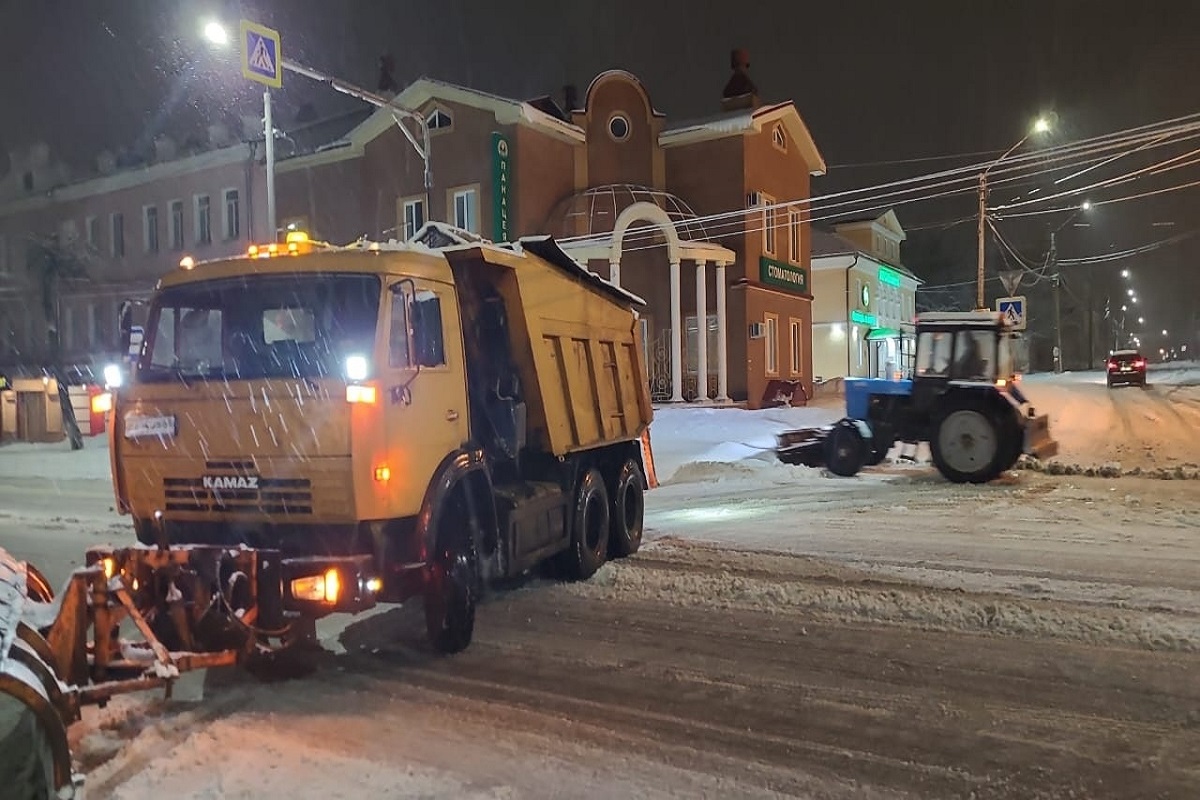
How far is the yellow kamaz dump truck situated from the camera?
19.7 ft

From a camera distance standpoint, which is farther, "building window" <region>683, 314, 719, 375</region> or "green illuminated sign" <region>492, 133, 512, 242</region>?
"building window" <region>683, 314, 719, 375</region>

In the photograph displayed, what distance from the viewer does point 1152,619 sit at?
25.2 ft

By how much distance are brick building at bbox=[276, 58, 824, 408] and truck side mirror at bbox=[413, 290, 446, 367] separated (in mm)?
19831

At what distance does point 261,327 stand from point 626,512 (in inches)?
201

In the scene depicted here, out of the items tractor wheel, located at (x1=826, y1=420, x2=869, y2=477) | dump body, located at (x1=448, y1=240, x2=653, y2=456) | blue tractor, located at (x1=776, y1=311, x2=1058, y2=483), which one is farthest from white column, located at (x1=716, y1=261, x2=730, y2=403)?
dump body, located at (x1=448, y1=240, x2=653, y2=456)

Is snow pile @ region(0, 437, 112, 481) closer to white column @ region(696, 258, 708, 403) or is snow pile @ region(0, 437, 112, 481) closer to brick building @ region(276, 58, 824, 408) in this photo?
brick building @ region(276, 58, 824, 408)

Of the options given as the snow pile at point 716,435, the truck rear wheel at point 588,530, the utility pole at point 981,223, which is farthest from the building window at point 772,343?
the truck rear wheel at point 588,530

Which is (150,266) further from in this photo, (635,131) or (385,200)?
(635,131)

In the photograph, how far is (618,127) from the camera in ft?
97.6

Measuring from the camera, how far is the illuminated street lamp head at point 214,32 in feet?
53.4

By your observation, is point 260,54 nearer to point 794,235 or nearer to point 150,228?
point 794,235

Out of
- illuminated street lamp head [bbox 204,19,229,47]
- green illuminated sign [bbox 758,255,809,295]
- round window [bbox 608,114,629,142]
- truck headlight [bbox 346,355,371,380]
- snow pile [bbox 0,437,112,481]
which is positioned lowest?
snow pile [bbox 0,437,112,481]

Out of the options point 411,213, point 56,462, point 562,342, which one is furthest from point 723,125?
point 562,342

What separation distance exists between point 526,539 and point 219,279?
3.19m
